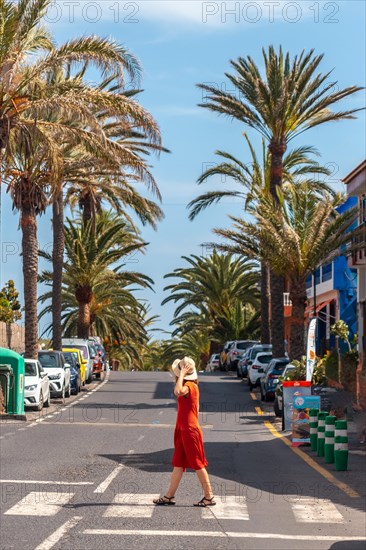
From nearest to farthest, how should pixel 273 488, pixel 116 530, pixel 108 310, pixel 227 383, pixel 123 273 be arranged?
pixel 116 530, pixel 273 488, pixel 227 383, pixel 123 273, pixel 108 310

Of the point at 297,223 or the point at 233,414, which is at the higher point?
the point at 297,223

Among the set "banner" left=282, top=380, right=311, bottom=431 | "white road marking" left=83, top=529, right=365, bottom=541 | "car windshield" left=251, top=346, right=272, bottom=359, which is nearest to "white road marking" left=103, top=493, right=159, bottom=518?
"white road marking" left=83, top=529, right=365, bottom=541

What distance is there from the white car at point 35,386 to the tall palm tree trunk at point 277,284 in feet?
37.8

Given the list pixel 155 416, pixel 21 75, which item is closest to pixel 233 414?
pixel 155 416

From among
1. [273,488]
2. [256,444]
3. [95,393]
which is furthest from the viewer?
[95,393]

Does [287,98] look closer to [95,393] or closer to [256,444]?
[95,393]

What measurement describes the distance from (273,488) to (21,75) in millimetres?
16609

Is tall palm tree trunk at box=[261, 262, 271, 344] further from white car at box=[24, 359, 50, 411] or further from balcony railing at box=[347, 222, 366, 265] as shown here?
white car at box=[24, 359, 50, 411]

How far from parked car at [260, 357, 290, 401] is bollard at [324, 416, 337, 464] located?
1580cm

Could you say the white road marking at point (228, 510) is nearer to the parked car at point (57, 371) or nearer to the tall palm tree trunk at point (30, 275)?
the parked car at point (57, 371)

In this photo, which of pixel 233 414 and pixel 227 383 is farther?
pixel 227 383

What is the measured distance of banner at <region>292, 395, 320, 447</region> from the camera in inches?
898

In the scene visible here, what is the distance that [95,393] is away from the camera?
4119 cm

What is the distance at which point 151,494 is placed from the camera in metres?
14.8
